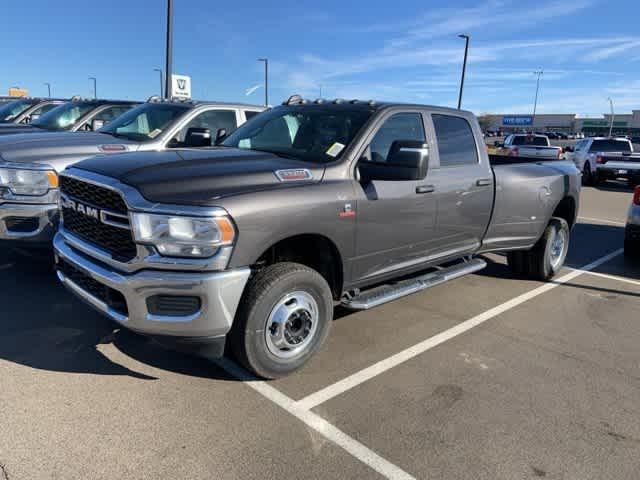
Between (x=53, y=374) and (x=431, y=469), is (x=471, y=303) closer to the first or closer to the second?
(x=431, y=469)

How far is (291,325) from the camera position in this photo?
3.59m

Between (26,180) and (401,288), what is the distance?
147 inches

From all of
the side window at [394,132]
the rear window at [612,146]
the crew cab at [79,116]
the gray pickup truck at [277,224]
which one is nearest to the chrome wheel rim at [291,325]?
the gray pickup truck at [277,224]

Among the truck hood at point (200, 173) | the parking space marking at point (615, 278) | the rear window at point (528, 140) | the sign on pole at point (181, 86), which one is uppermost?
the sign on pole at point (181, 86)

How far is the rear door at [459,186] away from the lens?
4.64m

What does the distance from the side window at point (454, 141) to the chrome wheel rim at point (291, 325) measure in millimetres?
1938

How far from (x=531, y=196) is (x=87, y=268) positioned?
15.0ft

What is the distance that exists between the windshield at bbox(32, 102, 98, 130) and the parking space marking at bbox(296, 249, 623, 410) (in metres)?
6.88

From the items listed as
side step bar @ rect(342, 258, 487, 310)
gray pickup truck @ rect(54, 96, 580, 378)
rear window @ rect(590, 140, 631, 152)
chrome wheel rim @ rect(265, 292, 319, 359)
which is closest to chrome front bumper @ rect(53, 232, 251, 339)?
gray pickup truck @ rect(54, 96, 580, 378)

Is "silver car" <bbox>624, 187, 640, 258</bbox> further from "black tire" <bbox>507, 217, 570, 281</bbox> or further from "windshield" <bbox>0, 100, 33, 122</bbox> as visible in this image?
"windshield" <bbox>0, 100, 33, 122</bbox>

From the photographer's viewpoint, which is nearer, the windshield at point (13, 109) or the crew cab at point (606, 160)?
the windshield at point (13, 109)

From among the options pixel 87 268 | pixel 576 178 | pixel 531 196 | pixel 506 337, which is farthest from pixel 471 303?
pixel 87 268

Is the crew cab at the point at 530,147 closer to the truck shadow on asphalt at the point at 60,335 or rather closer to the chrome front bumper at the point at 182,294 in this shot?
the truck shadow on asphalt at the point at 60,335

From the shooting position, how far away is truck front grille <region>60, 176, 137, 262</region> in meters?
3.16
